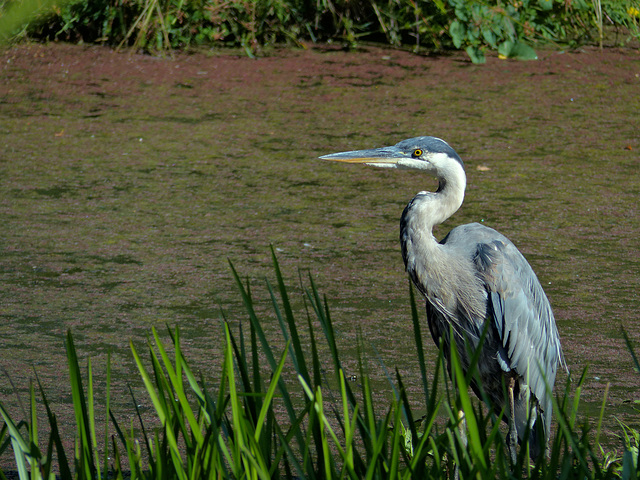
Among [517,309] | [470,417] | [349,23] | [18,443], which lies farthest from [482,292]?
[349,23]

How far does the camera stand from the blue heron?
231cm

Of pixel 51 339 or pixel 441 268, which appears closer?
pixel 441 268

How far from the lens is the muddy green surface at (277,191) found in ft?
9.50

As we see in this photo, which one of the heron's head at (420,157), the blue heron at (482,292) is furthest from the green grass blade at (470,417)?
the heron's head at (420,157)

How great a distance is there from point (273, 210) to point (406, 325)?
1196 millimetres

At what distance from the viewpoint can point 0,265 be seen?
132 inches

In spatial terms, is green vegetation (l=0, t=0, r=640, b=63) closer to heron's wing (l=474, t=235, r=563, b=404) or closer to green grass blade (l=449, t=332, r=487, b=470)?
heron's wing (l=474, t=235, r=563, b=404)

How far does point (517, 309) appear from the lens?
2.32 metres

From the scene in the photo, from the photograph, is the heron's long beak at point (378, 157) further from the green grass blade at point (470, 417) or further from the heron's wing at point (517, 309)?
the green grass blade at point (470, 417)

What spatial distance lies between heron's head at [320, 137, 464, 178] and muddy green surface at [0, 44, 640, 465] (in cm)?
59

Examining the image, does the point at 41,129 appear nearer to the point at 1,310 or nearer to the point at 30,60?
the point at 30,60

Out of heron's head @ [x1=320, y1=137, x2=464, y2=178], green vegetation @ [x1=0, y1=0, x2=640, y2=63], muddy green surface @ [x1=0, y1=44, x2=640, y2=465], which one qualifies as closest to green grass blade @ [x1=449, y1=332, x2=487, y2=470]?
muddy green surface @ [x1=0, y1=44, x2=640, y2=465]

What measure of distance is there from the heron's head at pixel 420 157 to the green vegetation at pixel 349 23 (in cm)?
394

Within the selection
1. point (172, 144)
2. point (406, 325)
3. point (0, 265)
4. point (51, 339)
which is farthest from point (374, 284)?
point (172, 144)
